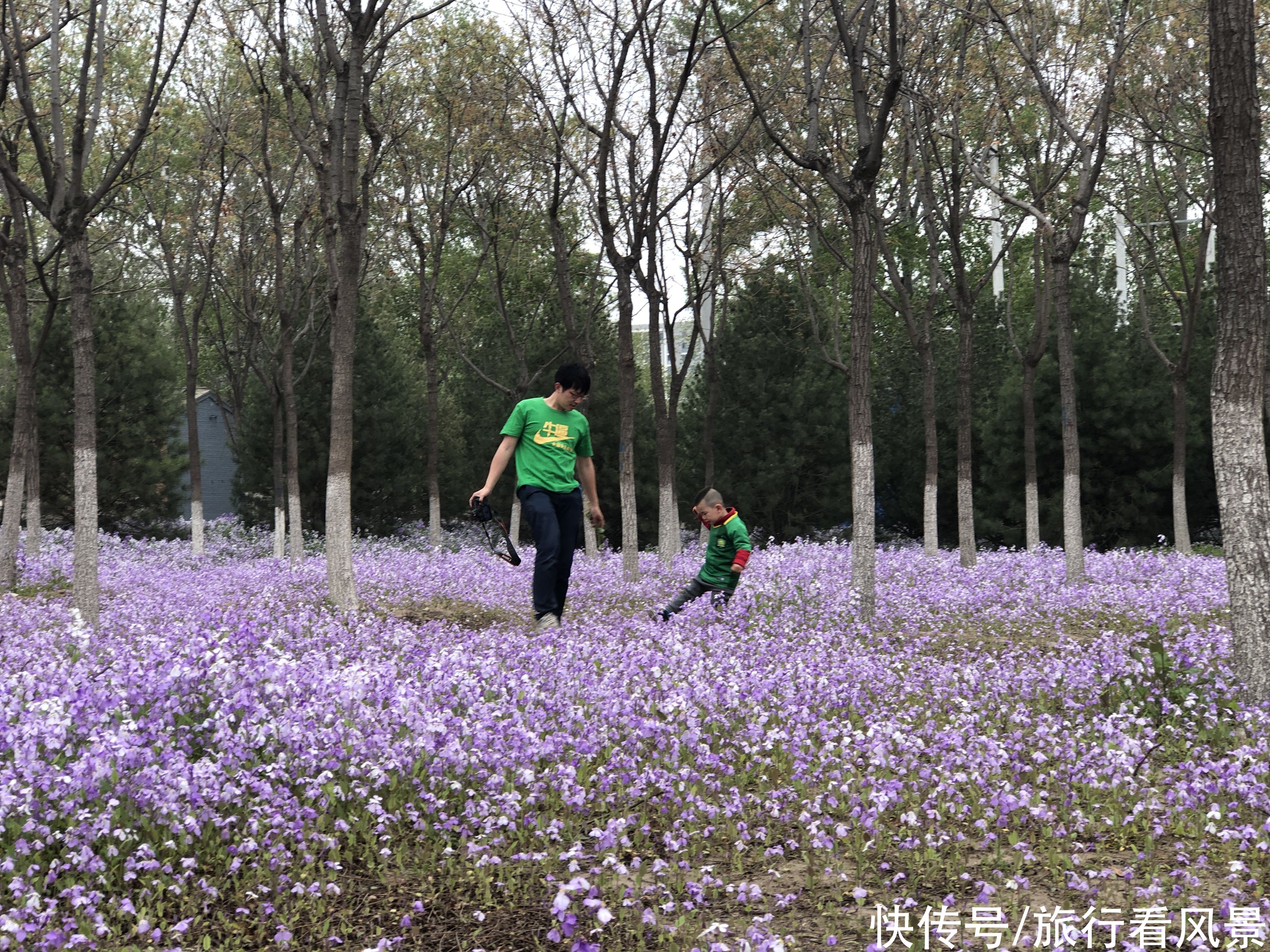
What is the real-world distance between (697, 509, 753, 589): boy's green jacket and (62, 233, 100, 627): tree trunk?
611 cm

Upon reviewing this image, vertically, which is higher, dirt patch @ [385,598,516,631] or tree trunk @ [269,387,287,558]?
tree trunk @ [269,387,287,558]

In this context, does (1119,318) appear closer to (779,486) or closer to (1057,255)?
(779,486)

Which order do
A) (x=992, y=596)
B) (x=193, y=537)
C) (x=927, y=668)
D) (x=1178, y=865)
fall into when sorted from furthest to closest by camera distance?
(x=193, y=537) < (x=992, y=596) < (x=927, y=668) < (x=1178, y=865)

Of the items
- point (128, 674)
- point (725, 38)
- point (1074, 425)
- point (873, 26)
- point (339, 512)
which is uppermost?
point (873, 26)

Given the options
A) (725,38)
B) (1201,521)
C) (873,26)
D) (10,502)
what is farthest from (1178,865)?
(1201,521)

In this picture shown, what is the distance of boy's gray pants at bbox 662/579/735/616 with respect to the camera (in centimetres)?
1137

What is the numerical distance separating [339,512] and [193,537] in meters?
12.5

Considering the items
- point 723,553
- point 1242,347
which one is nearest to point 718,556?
point 723,553

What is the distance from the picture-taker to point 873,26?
15.5 meters

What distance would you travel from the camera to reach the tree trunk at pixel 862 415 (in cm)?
1153

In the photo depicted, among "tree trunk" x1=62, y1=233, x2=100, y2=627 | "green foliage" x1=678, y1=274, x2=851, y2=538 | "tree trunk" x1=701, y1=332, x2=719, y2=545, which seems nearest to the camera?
"tree trunk" x1=62, y1=233, x2=100, y2=627

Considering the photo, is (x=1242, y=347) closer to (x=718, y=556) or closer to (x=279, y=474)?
(x=718, y=556)

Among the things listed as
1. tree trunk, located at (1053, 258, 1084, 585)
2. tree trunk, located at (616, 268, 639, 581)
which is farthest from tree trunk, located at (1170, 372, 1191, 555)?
tree trunk, located at (616, 268, 639, 581)

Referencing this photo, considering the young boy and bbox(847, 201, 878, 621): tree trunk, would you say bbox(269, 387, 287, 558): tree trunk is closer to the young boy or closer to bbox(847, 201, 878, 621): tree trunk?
the young boy
